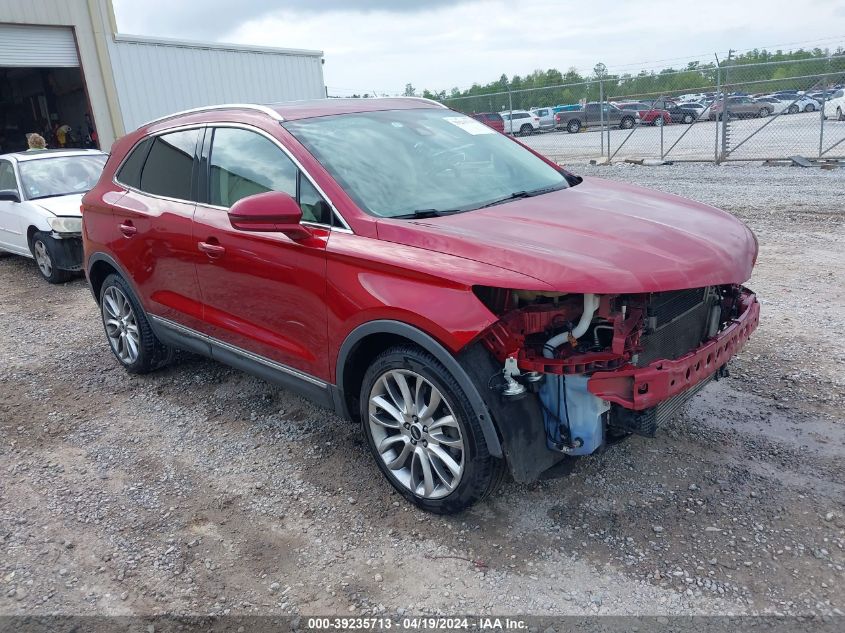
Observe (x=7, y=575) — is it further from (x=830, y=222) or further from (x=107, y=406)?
(x=830, y=222)

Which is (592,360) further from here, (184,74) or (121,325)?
(184,74)

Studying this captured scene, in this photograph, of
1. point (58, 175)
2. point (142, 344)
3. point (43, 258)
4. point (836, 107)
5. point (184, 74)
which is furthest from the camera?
point (836, 107)

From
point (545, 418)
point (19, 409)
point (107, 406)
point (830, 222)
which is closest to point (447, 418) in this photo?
point (545, 418)

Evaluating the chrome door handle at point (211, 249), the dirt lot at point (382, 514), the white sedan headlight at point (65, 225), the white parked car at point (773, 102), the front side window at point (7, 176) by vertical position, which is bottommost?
the dirt lot at point (382, 514)

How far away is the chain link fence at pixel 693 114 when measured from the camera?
600 inches

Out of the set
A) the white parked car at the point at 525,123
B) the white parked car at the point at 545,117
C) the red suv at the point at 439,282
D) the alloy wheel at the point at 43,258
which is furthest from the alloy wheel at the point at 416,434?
the white parked car at the point at 525,123

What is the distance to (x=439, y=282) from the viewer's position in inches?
111

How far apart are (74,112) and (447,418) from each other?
2072cm

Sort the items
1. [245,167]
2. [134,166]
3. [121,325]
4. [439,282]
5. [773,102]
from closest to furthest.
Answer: [439,282] → [245,167] → [134,166] → [121,325] → [773,102]

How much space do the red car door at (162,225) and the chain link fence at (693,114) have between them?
12141 millimetres

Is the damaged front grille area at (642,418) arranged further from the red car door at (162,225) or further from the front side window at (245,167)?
the red car door at (162,225)

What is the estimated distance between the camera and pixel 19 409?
4828mm

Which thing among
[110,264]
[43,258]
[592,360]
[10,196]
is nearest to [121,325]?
[110,264]

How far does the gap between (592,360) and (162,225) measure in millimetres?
2888
